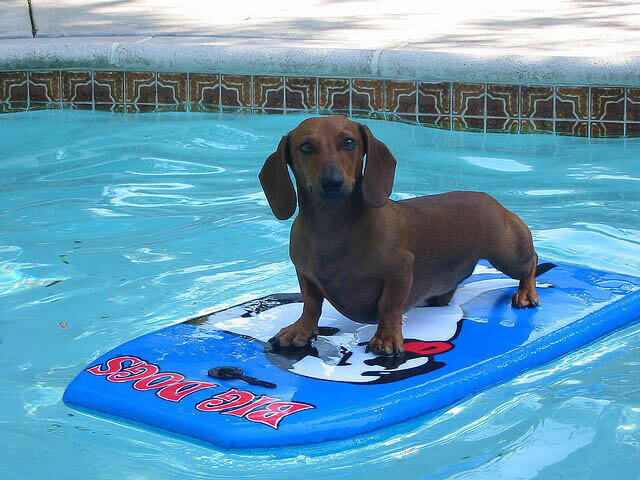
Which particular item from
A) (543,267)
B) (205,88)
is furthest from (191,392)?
(205,88)

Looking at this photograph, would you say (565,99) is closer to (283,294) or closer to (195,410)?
(283,294)

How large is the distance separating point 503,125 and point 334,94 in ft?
3.44

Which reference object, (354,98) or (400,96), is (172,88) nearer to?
(354,98)

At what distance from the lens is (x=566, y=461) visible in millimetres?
2543

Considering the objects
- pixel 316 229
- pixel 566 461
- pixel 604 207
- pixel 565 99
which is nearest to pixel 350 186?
pixel 316 229

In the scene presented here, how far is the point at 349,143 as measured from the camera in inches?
111

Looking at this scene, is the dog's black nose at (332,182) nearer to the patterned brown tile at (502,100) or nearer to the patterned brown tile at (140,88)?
the patterned brown tile at (502,100)

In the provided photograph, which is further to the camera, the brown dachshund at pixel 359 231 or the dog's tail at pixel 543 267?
the dog's tail at pixel 543 267

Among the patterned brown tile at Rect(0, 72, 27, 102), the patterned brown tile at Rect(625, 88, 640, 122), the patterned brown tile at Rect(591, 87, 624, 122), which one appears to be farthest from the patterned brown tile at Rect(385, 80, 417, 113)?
the patterned brown tile at Rect(0, 72, 27, 102)

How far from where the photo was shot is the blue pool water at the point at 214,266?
2.60 m

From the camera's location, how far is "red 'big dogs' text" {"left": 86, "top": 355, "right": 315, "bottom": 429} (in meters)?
2.72

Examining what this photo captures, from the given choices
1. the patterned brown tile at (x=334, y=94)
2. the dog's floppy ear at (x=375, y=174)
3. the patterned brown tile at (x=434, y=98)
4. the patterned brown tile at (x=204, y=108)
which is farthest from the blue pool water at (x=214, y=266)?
the dog's floppy ear at (x=375, y=174)

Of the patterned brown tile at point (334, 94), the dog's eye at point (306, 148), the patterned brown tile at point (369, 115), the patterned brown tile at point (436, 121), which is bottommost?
the patterned brown tile at point (436, 121)

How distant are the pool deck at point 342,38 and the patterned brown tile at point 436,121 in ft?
0.96
